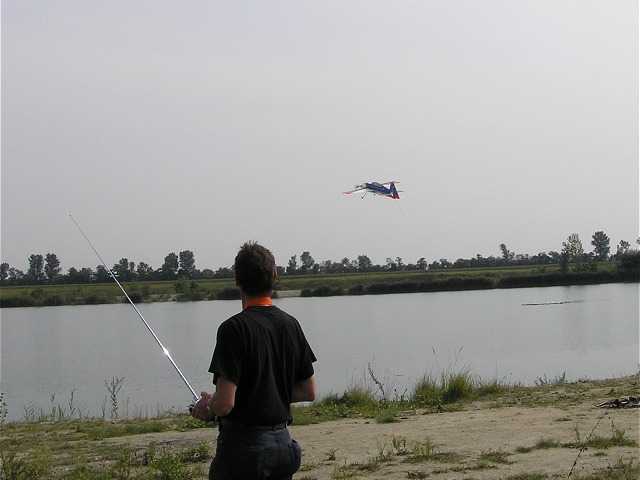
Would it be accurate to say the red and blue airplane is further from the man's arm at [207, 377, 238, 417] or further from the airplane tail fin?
the man's arm at [207, 377, 238, 417]

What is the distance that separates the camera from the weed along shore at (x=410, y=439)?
18.1 ft

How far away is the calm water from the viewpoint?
47.8 feet

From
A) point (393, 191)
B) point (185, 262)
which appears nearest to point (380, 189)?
point (393, 191)

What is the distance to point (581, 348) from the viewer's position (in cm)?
1819

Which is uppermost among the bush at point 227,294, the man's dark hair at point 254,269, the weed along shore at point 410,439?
the man's dark hair at point 254,269

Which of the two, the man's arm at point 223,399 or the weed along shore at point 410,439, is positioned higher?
the man's arm at point 223,399

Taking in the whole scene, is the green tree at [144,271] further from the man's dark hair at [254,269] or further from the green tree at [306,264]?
the man's dark hair at [254,269]

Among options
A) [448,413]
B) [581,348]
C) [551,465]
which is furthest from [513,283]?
[551,465]

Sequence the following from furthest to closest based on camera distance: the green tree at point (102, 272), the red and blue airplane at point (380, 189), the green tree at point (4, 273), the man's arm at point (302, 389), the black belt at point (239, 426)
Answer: the green tree at point (4, 273), the red and blue airplane at point (380, 189), the green tree at point (102, 272), the man's arm at point (302, 389), the black belt at point (239, 426)

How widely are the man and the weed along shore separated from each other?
241 centimetres

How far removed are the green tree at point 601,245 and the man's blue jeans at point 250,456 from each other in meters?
78.8

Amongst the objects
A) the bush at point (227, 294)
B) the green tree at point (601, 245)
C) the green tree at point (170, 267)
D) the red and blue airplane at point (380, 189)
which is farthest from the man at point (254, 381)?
the green tree at point (601, 245)

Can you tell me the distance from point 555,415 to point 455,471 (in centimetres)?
292

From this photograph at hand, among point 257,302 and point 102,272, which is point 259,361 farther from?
point 102,272
